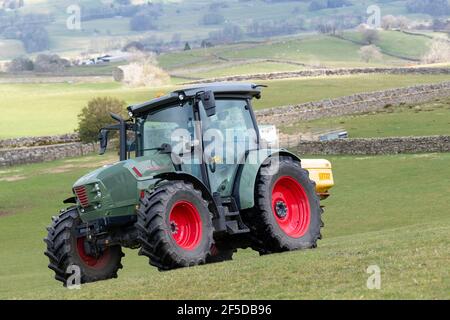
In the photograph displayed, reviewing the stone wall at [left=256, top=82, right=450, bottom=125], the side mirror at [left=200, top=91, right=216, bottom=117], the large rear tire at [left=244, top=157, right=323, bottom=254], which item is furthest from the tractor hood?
the stone wall at [left=256, top=82, right=450, bottom=125]

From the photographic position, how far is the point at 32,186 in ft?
175

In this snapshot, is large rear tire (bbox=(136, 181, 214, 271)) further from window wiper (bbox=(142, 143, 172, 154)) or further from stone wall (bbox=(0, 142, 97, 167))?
stone wall (bbox=(0, 142, 97, 167))

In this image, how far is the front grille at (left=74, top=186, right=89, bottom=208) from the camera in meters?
15.8

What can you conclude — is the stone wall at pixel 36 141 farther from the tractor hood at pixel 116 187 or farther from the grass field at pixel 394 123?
the tractor hood at pixel 116 187

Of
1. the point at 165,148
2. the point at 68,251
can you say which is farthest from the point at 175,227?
the point at 68,251

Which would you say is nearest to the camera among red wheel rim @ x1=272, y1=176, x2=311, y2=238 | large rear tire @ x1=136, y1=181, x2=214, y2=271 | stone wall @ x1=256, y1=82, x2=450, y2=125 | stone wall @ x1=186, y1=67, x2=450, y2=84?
large rear tire @ x1=136, y1=181, x2=214, y2=271

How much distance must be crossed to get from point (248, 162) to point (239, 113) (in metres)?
0.92

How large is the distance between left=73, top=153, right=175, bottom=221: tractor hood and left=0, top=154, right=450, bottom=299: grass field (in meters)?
1.08

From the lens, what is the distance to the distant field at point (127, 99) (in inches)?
3499

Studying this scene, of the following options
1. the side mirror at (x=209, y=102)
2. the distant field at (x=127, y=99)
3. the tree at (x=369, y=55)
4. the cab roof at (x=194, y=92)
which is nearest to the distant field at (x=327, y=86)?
the distant field at (x=127, y=99)

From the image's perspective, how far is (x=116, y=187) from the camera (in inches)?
615

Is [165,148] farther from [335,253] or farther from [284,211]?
[335,253]

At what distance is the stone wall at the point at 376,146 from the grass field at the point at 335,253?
1.52 metres
